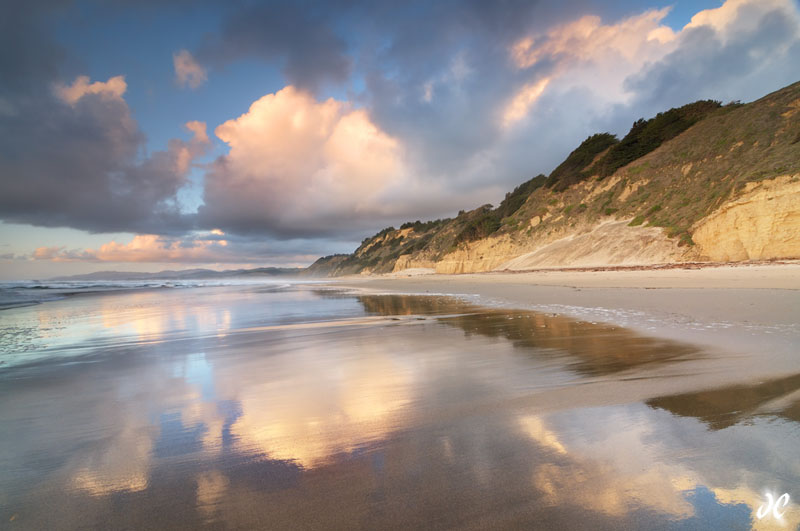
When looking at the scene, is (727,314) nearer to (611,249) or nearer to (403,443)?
(403,443)

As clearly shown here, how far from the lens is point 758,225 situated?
18.6m

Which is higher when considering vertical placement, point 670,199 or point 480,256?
Result: point 670,199

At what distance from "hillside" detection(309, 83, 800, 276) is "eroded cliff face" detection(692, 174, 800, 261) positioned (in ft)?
0.16

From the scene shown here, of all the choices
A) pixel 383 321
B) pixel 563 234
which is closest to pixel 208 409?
pixel 383 321

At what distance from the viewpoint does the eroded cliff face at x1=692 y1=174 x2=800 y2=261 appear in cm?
1742

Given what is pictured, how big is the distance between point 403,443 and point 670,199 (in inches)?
1329

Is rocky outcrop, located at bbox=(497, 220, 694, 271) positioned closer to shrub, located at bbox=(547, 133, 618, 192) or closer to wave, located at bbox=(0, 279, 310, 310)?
shrub, located at bbox=(547, 133, 618, 192)

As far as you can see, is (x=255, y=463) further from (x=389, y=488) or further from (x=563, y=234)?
(x=563, y=234)

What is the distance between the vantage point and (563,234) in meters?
36.7

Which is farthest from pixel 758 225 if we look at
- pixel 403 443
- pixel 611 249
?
pixel 403 443

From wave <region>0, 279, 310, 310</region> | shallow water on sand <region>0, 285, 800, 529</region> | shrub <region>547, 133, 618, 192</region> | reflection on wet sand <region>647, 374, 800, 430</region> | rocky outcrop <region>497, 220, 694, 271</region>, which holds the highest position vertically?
shrub <region>547, 133, 618, 192</region>

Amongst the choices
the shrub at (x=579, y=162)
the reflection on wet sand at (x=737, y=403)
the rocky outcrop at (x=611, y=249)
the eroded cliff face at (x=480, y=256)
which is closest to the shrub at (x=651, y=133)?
the shrub at (x=579, y=162)

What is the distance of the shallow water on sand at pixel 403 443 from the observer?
1.75 meters

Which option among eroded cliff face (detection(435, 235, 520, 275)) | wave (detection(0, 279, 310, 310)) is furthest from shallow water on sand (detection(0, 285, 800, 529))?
eroded cliff face (detection(435, 235, 520, 275))
